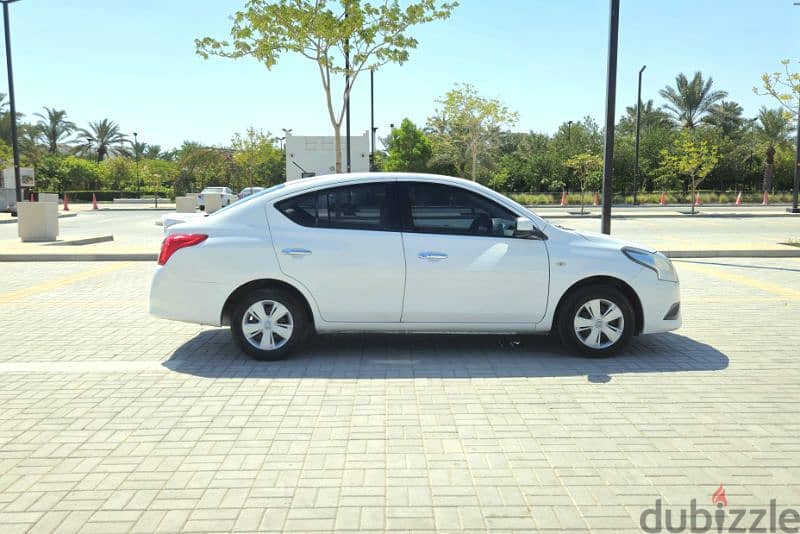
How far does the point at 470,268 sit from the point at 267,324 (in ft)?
6.09

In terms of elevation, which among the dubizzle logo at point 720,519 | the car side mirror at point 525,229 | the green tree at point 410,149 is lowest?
the dubizzle logo at point 720,519

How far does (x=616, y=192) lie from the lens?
50.6 meters

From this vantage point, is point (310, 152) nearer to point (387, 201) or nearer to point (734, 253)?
point (734, 253)

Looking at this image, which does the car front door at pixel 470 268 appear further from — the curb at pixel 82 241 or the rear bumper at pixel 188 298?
the curb at pixel 82 241

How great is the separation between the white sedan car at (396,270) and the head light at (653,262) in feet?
0.05

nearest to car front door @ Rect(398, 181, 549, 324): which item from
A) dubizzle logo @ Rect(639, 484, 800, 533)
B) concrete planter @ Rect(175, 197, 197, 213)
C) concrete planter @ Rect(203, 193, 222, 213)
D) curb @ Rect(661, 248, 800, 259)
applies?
dubizzle logo @ Rect(639, 484, 800, 533)

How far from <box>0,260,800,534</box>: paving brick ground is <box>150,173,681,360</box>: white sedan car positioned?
1.20 feet

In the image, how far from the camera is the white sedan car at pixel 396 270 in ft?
19.9

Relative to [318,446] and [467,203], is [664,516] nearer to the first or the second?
[318,446]

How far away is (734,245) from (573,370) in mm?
11992

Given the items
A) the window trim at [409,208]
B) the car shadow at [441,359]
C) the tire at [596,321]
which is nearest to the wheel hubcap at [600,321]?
the tire at [596,321]

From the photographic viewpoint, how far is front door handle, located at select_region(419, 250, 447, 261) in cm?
607

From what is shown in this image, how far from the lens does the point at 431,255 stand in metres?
6.07

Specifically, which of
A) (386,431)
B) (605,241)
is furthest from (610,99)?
(386,431)
